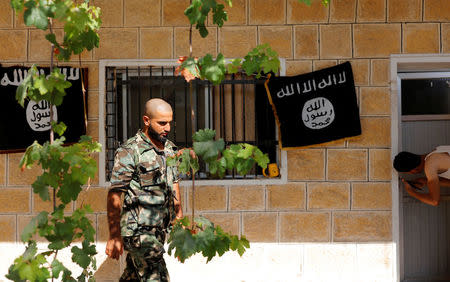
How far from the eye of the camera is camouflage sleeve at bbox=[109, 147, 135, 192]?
350 centimetres

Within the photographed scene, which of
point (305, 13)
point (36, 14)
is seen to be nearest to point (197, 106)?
point (305, 13)

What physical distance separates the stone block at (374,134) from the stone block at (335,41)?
681 millimetres

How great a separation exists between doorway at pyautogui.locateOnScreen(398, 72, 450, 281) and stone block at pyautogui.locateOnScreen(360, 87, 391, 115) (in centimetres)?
34

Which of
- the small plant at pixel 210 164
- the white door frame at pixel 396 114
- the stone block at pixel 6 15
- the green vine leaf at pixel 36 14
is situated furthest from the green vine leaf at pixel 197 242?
the stone block at pixel 6 15

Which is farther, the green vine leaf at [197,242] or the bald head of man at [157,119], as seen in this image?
the bald head of man at [157,119]

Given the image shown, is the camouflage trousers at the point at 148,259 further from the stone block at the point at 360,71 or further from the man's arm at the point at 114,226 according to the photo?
the stone block at the point at 360,71

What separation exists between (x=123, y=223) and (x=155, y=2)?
95.3 inches

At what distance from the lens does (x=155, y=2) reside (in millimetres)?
5051

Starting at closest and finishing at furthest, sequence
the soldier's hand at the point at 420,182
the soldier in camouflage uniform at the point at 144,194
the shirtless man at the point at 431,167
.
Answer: the soldier in camouflage uniform at the point at 144,194
the shirtless man at the point at 431,167
the soldier's hand at the point at 420,182

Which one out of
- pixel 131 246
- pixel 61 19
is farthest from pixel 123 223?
pixel 61 19

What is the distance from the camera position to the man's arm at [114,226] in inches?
135

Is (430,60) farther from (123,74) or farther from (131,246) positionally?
(131,246)

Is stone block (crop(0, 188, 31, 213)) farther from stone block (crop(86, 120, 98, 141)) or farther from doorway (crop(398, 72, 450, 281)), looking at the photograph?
doorway (crop(398, 72, 450, 281))

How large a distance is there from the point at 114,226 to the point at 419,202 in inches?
132
